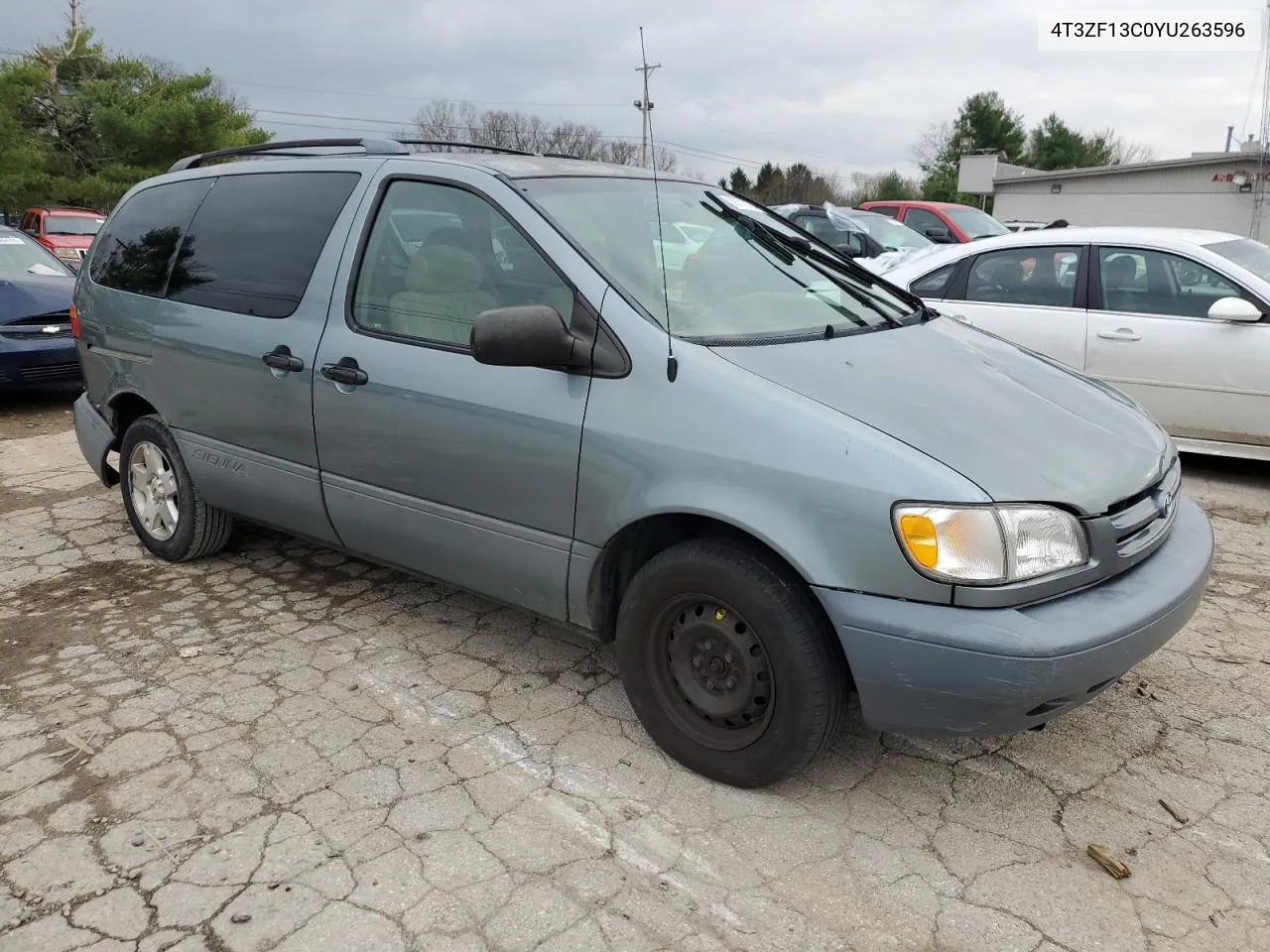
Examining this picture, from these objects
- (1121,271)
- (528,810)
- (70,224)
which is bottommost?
(528,810)

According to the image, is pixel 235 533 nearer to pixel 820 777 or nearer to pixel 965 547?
pixel 820 777

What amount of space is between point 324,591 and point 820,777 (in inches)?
93.6

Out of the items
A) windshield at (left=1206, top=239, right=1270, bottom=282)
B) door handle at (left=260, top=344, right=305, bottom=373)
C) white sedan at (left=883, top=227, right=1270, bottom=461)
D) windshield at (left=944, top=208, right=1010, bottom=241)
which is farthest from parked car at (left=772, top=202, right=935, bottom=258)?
door handle at (left=260, top=344, right=305, bottom=373)

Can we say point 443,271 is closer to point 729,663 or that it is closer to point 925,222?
point 729,663

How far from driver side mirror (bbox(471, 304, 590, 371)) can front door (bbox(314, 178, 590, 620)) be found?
95 millimetres

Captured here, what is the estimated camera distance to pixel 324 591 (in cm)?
423

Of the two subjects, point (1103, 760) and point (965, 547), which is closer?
point (965, 547)

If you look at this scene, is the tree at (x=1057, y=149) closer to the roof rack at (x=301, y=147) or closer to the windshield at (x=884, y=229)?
the windshield at (x=884, y=229)

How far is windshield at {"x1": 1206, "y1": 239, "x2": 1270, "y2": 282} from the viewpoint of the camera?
5.80m

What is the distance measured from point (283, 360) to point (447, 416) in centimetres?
87

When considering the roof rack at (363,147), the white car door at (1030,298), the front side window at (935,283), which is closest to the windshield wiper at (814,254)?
the roof rack at (363,147)

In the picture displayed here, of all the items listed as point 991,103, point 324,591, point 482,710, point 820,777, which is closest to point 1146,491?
point 820,777

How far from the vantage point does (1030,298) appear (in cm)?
633

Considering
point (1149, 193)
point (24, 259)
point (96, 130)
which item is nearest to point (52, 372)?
point (24, 259)
